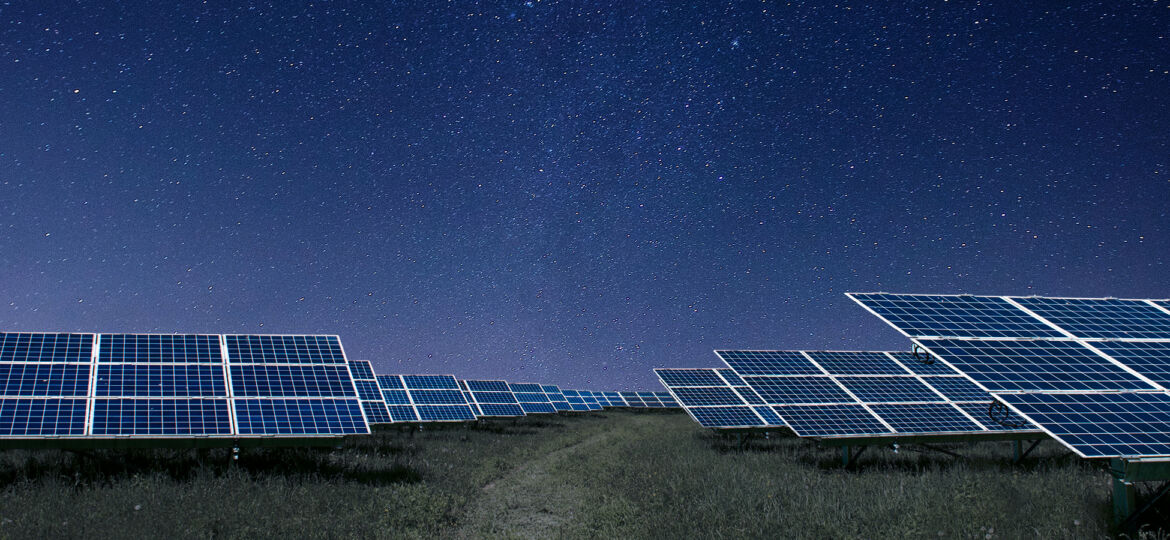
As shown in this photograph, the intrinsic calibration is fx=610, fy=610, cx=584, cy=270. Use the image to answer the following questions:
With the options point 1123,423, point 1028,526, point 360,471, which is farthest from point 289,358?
point 1123,423

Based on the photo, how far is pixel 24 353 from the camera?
1587 centimetres

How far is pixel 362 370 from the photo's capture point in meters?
32.4

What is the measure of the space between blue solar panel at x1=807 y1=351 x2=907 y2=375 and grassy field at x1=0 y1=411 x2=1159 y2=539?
15.9 feet

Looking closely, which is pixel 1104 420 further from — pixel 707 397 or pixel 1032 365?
pixel 707 397

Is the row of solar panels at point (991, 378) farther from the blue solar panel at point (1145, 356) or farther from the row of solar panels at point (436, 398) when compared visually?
the row of solar panels at point (436, 398)

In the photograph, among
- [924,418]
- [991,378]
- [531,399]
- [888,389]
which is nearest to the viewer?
[991,378]

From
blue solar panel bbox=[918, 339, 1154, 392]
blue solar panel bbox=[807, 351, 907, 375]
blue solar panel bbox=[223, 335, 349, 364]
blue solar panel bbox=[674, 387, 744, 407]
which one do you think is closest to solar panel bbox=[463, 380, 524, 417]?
blue solar panel bbox=[674, 387, 744, 407]

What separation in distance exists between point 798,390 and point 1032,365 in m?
9.50

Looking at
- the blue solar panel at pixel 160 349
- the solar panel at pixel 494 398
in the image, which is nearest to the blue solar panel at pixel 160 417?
the blue solar panel at pixel 160 349

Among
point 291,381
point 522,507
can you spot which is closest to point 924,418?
point 522,507

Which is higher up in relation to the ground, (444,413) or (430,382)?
(430,382)

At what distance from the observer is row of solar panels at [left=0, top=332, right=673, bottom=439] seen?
536 inches

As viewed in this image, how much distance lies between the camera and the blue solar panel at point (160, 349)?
16.8 meters

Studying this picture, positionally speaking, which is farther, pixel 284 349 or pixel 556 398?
pixel 556 398
